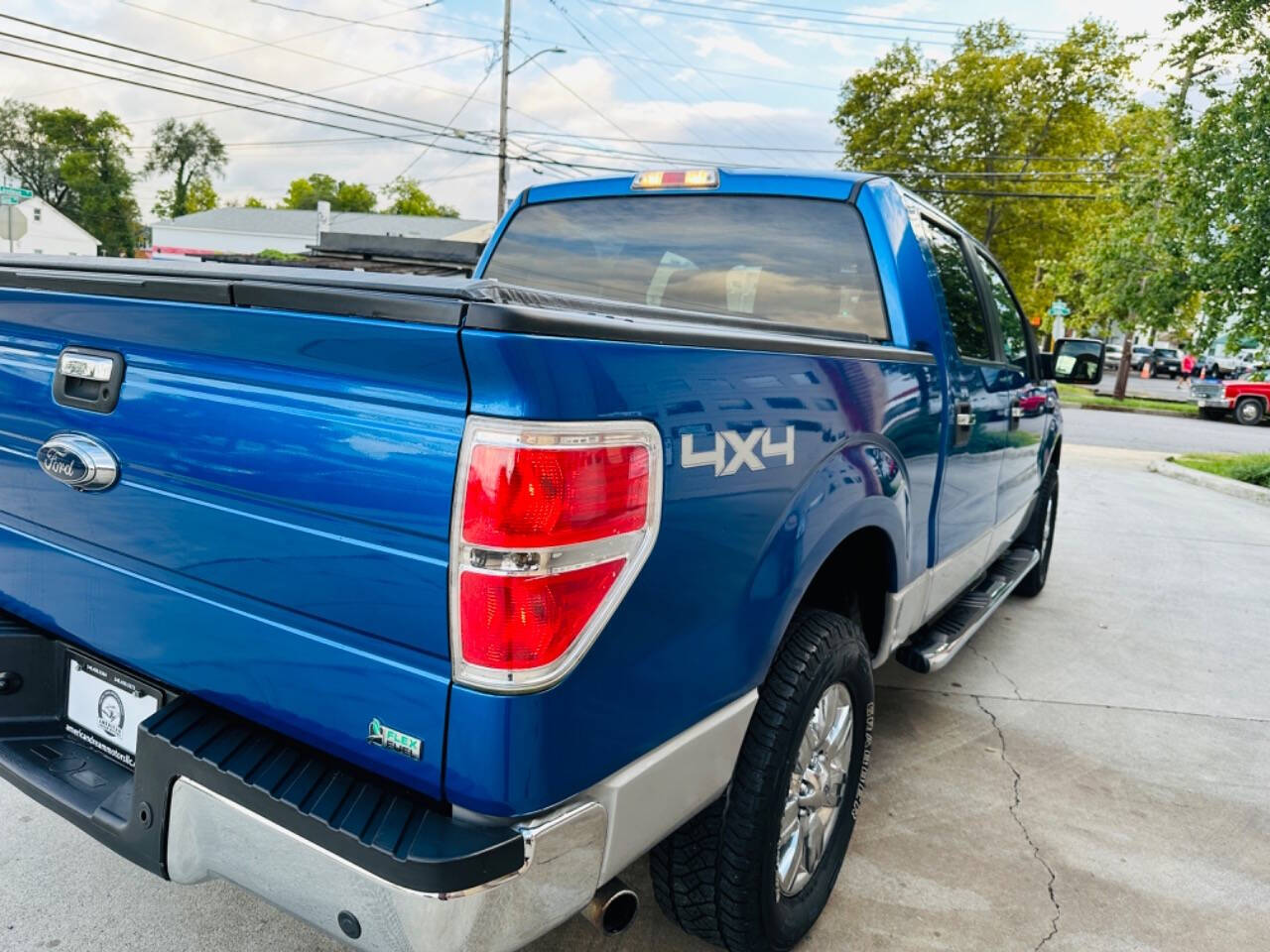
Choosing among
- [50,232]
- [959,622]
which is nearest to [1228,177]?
[959,622]

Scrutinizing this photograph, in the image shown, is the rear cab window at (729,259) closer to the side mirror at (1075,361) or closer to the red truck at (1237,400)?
the side mirror at (1075,361)

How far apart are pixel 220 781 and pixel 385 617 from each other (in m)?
0.44

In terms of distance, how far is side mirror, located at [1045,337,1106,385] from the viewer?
5.23m

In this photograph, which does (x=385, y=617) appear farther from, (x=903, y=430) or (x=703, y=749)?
(x=903, y=430)

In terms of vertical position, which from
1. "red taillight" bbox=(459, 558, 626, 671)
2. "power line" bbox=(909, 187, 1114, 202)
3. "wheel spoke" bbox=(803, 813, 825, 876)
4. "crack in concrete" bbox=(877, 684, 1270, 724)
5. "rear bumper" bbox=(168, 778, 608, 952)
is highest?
"power line" bbox=(909, 187, 1114, 202)

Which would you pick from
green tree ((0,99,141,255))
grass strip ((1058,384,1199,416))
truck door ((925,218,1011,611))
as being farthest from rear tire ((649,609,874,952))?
green tree ((0,99,141,255))

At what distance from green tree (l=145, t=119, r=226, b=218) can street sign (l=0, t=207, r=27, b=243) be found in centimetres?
8185

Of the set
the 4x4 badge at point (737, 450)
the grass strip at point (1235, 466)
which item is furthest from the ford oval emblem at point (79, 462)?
the grass strip at point (1235, 466)

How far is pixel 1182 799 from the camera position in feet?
11.3

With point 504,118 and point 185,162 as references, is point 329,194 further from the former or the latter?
point 504,118

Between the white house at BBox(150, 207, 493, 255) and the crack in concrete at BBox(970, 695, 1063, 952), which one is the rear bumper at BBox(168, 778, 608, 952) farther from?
the white house at BBox(150, 207, 493, 255)

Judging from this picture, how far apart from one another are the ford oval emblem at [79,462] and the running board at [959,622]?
2.49 m

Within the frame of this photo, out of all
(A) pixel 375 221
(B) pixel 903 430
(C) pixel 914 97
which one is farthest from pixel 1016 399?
(A) pixel 375 221

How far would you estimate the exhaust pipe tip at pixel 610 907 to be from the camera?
1.70m
